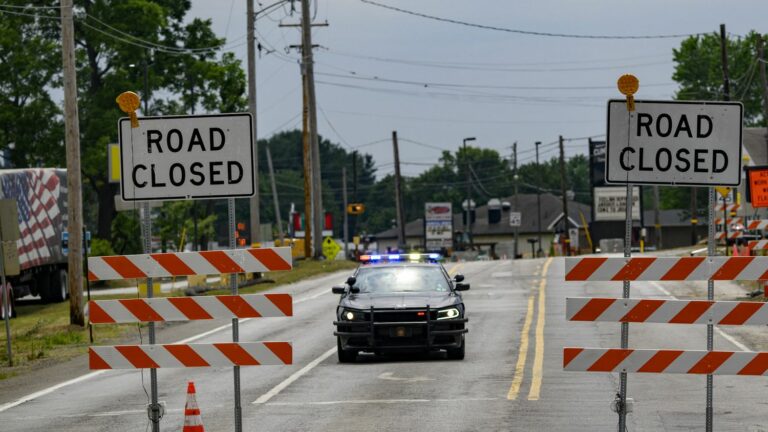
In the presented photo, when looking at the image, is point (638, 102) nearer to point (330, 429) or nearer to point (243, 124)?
point (243, 124)

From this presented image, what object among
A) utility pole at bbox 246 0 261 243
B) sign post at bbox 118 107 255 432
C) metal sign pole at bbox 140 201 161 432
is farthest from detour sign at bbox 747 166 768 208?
metal sign pole at bbox 140 201 161 432

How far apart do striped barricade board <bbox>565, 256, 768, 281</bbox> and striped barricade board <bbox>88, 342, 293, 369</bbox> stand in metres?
2.52

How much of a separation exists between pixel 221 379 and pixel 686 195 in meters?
103

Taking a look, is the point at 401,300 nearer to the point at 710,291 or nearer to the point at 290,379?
the point at 290,379

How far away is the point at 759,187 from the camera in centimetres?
3284

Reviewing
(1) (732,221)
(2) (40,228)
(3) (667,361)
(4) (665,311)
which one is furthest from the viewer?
(1) (732,221)

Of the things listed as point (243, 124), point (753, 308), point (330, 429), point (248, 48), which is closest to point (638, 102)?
point (753, 308)

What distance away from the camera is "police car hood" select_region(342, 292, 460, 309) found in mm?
19516

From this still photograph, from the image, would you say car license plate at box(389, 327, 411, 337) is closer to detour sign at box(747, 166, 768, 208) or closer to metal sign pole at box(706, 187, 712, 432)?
metal sign pole at box(706, 187, 712, 432)

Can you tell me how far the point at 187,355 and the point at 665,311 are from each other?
3.98 m

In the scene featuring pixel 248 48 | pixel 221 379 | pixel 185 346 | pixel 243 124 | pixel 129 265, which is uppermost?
pixel 248 48

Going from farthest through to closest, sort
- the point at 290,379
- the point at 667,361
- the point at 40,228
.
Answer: the point at 40,228 < the point at 290,379 < the point at 667,361

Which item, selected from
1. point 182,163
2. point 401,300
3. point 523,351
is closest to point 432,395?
point 401,300

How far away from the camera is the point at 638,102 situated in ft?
37.2
